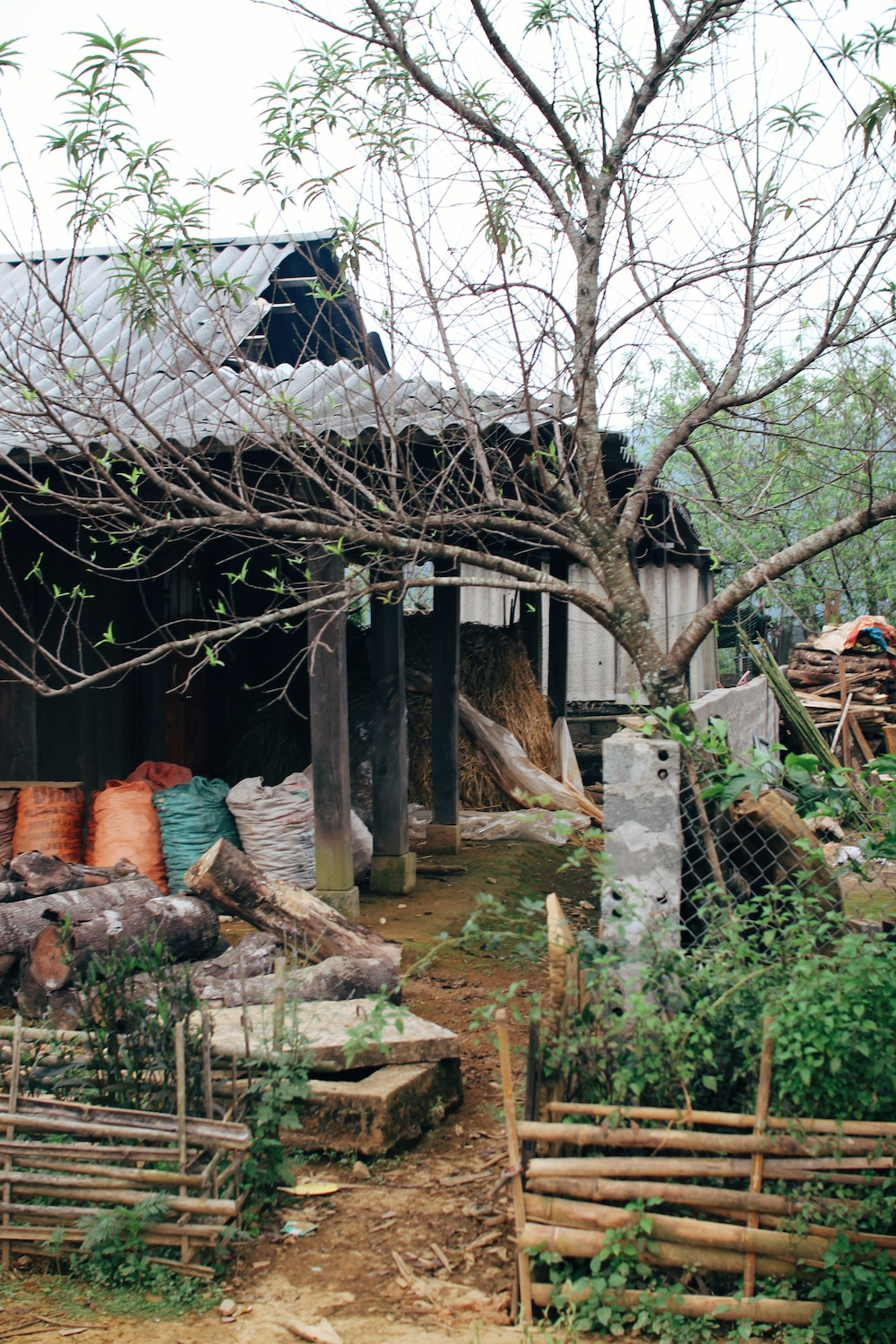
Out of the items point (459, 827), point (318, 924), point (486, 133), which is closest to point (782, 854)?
point (318, 924)

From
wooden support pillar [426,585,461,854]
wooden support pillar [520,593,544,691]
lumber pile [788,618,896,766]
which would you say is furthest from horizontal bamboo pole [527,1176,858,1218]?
lumber pile [788,618,896,766]

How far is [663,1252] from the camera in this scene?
2.53 m

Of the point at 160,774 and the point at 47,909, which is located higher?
the point at 160,774

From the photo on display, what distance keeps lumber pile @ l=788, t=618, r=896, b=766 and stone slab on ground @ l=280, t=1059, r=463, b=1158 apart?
8.74 metres

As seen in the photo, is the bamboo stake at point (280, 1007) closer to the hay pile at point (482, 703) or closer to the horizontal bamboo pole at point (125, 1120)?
the horizontal bamboo pole at point (125, 1120)

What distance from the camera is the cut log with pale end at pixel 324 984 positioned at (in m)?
4.19

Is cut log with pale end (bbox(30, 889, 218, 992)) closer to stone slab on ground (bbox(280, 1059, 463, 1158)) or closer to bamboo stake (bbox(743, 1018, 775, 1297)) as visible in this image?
stone slab on ground (bbox(280, 1059, 463, 1158))

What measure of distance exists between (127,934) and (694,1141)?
108 inches

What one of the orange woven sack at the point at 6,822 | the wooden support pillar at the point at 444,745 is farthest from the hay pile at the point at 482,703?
the orange woven sack at the point at 6,822

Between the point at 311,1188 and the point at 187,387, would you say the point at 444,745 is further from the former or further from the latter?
the point at 311,1188

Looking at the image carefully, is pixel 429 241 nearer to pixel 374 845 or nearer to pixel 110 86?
pixel 110 86

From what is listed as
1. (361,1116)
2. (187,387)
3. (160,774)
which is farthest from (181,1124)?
(160,774)

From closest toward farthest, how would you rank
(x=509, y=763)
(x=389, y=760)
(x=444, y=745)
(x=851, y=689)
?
(x=389, y=760), (x=444, y=745), (x=509, y=763), (x=851, y=689)

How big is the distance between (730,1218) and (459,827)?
235 inches
